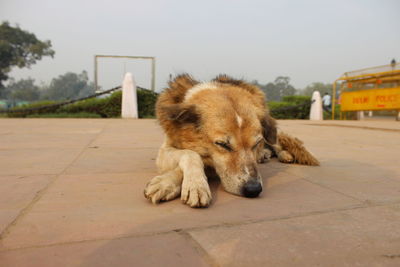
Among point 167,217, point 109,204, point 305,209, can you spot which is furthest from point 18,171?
point 305,209

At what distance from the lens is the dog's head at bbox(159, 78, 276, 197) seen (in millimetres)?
2150

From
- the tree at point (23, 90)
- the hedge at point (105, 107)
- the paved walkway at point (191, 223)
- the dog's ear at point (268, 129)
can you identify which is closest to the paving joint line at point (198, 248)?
the paved walkway at point (191, 223)

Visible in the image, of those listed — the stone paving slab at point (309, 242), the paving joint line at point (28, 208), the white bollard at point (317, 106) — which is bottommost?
the stone paving slab at point (309, 242)

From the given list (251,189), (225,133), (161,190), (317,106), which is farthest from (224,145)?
(317,106)

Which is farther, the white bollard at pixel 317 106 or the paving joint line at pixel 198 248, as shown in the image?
the white bollard at pixel 317 106

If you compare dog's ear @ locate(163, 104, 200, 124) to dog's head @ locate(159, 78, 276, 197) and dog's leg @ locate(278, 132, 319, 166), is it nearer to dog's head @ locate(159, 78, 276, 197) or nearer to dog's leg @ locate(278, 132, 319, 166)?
dog's head @ locate(159, 78, 276, 197)

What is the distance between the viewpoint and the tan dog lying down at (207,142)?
195cm

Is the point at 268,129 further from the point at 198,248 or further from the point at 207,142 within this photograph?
the point at 198,248

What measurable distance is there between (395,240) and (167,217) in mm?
1086

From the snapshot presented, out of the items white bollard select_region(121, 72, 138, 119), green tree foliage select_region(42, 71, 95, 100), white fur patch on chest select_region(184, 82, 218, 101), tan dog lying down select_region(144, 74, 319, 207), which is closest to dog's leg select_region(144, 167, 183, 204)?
tan dog lying down select_region(144, 74, 319, 207)

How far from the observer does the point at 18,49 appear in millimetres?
41375

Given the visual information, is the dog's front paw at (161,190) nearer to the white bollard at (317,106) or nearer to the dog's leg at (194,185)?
the dog's leg at (194,185)

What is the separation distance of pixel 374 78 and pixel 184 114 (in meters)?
16.0

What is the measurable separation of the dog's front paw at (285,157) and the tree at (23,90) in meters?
82.0
